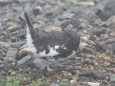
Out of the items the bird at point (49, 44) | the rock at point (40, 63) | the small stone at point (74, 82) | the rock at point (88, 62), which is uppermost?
the bird at point (49, 44)

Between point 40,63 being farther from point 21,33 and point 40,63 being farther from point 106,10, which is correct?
point 106,10

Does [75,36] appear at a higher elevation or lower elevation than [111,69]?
higher

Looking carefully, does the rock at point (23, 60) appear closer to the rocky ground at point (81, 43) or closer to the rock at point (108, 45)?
the rocky ground at point (81, 43)

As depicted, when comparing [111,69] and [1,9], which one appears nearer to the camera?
[111,69]

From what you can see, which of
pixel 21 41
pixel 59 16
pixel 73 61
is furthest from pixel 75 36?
pixel 59 16

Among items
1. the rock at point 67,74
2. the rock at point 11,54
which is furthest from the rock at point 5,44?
the rock at point 67,74

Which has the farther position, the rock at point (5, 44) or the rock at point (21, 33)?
the rock at point (21, 33)

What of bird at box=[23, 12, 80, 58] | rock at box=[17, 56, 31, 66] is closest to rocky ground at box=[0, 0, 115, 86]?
rock at box=[17, 56, 31, 66]

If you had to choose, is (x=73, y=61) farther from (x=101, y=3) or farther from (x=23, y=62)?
(x=101, y=3)
